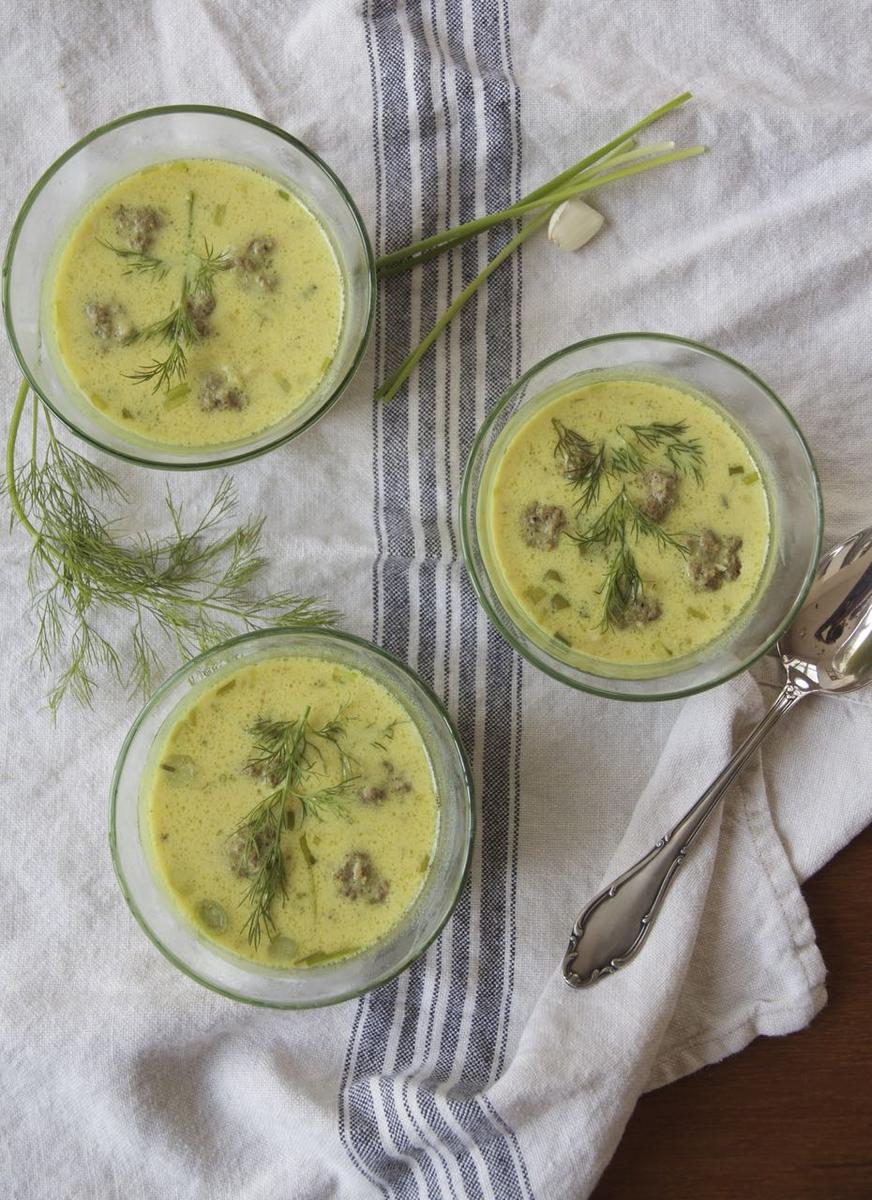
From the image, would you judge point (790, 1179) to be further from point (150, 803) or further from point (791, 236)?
point (791, 236)

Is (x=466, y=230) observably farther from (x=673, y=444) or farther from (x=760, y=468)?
(x=760, y=468)

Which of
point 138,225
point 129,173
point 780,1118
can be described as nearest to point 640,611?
point 780,1118

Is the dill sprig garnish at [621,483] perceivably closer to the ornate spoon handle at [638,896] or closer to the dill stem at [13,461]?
the ornate spoon handle at [638,896]

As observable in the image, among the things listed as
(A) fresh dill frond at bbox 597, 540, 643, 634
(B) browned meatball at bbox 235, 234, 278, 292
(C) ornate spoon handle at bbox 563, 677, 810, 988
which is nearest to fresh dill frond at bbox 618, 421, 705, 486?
(A) fresh dill frond at bbox 597, 540, 643, 634

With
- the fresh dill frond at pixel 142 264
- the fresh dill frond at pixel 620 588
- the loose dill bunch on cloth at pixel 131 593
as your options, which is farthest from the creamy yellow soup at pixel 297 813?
the fresh dill frond at pixel 142 264

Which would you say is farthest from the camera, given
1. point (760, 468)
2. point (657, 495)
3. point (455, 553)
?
point (455, 553)

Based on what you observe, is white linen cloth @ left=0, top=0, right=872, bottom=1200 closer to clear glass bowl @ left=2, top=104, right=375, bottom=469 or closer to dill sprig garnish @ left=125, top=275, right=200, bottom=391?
clear glass bowl @ left=2, top=104, right=375, bottom=469

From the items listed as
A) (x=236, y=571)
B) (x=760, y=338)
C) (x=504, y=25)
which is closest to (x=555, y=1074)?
(x=236, y=571)
